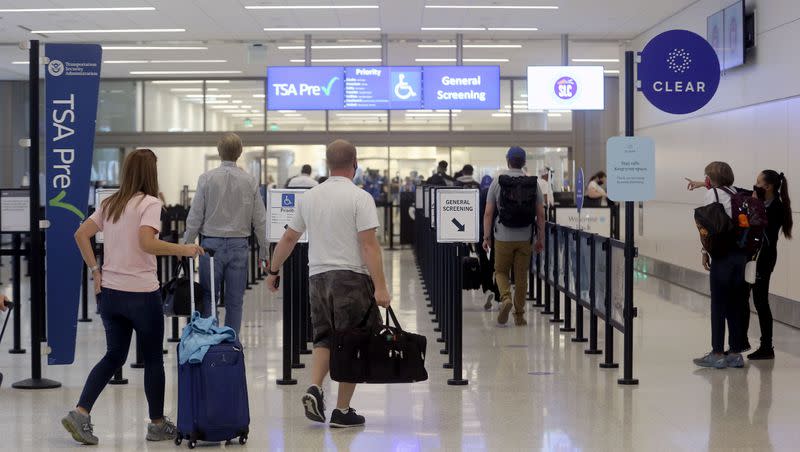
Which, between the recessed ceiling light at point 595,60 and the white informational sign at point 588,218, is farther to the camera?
the recessed ceiling light at point 595,60

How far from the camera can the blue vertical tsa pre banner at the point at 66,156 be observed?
22.4ft

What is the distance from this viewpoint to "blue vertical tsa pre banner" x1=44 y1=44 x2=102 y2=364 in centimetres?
683

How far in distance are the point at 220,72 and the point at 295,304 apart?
14.9 m

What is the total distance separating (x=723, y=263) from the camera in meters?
7.69

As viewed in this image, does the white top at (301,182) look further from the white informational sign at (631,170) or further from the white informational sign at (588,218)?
the white informational sign at (631,170)

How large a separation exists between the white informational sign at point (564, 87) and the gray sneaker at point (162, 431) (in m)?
11.8

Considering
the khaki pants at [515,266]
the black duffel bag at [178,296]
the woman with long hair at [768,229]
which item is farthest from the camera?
the khaki pants at [515,266]

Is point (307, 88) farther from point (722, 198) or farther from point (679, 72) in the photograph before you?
point (679, 72)

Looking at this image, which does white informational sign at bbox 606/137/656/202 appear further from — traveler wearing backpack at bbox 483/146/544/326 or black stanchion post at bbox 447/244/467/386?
traveler wearing backpack at bbox 483/146/544/326

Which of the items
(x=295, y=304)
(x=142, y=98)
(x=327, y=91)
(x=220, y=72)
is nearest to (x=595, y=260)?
(x=295, y=304)

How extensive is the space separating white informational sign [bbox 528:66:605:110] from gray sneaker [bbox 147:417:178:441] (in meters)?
11.8

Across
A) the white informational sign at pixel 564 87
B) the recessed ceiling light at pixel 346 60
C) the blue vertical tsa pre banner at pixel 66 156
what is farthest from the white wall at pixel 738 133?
the blue vertical tsa pre banner at pixel 66 156

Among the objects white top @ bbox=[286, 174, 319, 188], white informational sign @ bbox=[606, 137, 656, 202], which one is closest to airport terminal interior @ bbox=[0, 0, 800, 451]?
white informational sign @ bbox=[606, 137, 656, 202]

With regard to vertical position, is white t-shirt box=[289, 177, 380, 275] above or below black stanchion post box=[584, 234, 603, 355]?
above
